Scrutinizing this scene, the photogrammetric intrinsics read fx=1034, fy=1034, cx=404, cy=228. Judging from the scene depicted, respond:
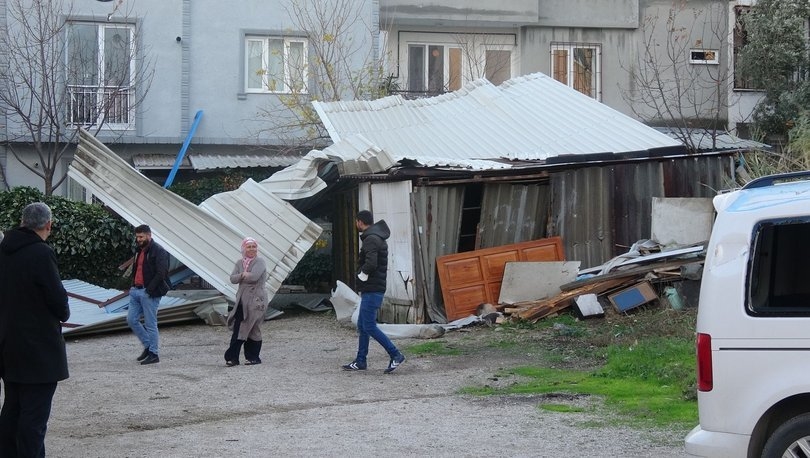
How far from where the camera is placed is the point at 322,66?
23.0 m

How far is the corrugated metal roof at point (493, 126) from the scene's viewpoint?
1659cm

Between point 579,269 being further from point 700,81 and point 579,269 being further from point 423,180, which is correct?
point 700,81

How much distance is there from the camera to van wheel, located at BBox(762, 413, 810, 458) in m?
5.52

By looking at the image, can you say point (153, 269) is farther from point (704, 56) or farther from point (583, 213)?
point (704, 56)

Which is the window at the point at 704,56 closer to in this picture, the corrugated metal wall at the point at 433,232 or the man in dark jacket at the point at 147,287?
the corrugated metal wall at the point at 433,232

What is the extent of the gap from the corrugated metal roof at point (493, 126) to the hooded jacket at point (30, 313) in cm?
873

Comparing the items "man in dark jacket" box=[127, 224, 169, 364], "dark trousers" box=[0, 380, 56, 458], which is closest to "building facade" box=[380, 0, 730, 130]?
"man in dark jacket" box=[127, 224, 169, 364]

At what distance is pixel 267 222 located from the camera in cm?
1627

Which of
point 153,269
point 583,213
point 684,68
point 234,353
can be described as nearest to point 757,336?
point 234,353

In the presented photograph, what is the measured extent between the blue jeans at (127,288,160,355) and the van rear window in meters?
8.46

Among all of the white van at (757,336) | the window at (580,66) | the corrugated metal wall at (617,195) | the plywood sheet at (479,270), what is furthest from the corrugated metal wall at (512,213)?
the window at (580,66)

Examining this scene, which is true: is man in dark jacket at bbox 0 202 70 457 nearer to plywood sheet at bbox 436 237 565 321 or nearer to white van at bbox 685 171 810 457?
white van at bbox 685 171 810 457

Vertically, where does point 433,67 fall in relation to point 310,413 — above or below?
above

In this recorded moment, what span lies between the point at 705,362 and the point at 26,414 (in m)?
4.16
